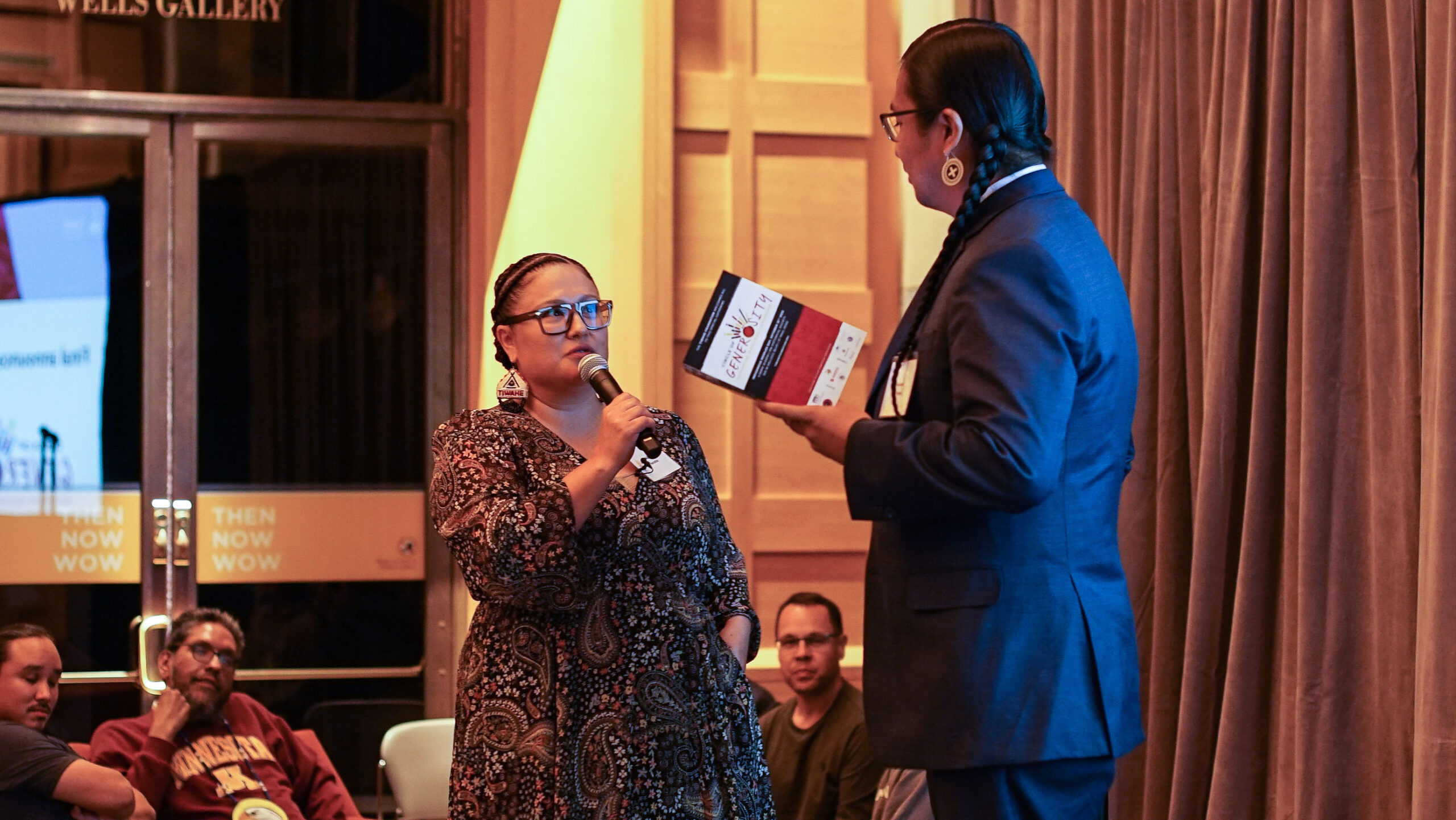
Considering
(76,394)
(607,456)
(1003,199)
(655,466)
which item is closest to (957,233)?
(1003,199)

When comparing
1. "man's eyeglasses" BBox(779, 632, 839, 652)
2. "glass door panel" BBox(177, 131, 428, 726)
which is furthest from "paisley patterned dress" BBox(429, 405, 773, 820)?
"glass door panel" BBox(177, 131, 428, 726)

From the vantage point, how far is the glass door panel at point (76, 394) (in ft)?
17.1

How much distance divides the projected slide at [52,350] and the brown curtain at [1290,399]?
155 inches

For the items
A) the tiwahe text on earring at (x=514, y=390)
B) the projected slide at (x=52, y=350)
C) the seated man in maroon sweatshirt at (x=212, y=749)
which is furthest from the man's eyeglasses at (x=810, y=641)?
the projected slide at (x=52, y=350)

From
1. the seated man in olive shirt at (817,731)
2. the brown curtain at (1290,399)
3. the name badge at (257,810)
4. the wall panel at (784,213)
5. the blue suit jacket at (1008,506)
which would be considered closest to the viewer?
the blue suit jacket at (1008,506)

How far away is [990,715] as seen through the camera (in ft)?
5.35

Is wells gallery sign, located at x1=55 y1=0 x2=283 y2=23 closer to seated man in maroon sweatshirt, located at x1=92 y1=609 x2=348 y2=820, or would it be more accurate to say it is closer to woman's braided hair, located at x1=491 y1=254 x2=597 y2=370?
seated man in maroon sweatshirt, located at x1=92 y1=609 x2=348 y2=820

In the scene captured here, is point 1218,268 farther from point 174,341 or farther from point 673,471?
point 174,341

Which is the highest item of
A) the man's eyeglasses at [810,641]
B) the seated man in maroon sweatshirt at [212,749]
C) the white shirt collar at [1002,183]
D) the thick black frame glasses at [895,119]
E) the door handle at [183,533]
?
the thick black frame glasses at [895,119]

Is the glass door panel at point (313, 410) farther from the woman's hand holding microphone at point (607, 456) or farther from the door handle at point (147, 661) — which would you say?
the woman's hand holding microphone at point (607, 456)

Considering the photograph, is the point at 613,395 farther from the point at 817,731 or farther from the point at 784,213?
the point at 784,213

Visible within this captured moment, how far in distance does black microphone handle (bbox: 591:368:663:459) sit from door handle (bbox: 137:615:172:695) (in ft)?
11.6

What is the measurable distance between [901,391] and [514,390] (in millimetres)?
846

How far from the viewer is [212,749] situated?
159 inches
